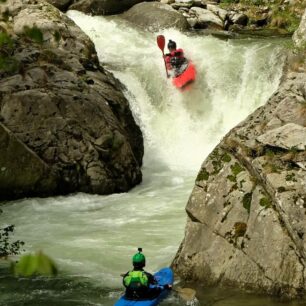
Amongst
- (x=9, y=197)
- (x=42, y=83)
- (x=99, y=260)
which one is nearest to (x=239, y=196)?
(x=99, y=260)

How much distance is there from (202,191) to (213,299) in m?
1.44

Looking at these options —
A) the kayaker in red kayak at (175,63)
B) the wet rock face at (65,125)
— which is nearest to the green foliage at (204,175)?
the wet rock face at (65,125)

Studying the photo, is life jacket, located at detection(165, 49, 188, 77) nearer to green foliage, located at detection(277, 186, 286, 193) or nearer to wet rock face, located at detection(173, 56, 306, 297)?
wet rock face, located at detection(173, 56, 306, 297)

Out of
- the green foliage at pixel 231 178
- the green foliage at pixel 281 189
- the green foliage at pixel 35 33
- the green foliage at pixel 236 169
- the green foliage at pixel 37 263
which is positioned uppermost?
the green foliage at pixel 35 33

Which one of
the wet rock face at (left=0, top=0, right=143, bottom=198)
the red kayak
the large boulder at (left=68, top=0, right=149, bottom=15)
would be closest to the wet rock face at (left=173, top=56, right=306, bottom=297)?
the wet rock face at (left=0, top=0, right=143, bottom=198)

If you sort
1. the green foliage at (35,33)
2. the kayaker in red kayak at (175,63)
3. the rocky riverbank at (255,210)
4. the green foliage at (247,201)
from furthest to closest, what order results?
the kayaker in red kayak at (175,63)
the green foliage at (247,201)
the rocky riverbank at (255,210)
the green foliage at (35,33)

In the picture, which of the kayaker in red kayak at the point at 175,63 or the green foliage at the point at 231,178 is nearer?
the green foliage at the point at 231,178

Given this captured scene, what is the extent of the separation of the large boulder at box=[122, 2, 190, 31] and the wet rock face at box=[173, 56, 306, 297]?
13.8 meters

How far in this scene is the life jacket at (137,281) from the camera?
217 inches

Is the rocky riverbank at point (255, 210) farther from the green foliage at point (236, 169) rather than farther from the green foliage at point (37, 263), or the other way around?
the green foliage at point (37, 263)

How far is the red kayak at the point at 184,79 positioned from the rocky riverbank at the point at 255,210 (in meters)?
8.20

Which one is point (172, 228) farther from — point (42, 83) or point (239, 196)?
point (42, 83)

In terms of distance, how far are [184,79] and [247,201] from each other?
31.1 feet

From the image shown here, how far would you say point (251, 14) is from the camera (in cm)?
2259
